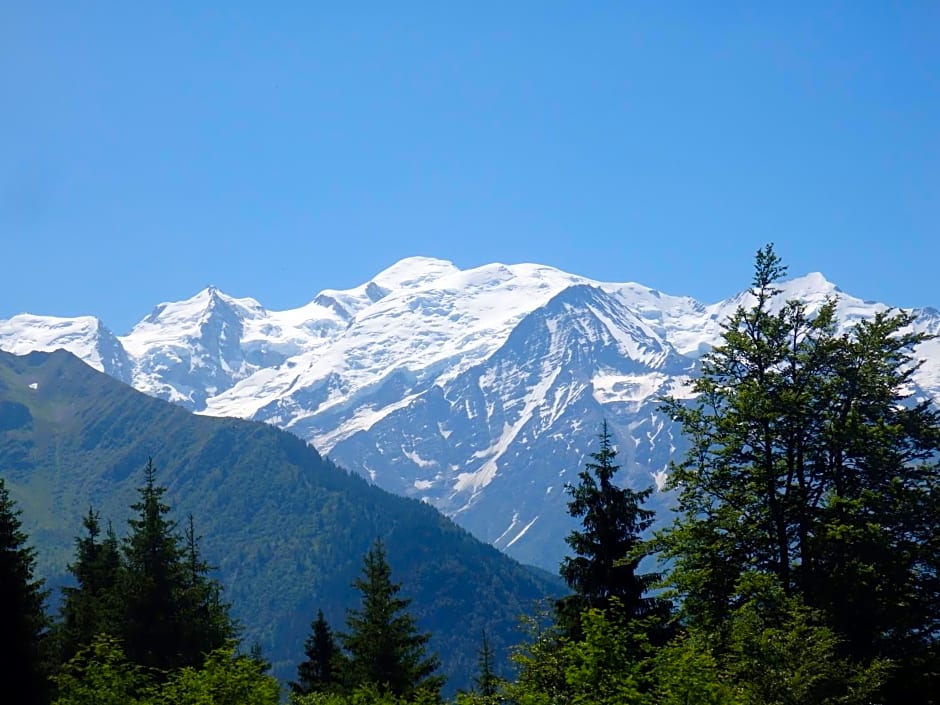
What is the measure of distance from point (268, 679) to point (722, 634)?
12.7 metres

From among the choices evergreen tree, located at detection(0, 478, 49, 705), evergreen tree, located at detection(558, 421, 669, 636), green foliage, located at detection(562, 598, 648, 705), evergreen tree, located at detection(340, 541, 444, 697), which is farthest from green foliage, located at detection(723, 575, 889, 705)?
evergreen tree, located at detection(0, 478, 49, 705)

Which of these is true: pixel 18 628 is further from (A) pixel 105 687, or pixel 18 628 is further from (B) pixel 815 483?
(B) pixel 815 483

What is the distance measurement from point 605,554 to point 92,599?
26443mm

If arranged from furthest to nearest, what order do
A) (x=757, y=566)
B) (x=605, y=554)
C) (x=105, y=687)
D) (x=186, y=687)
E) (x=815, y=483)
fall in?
1. (x=605, y=554)
2. (x=815, y=483)
3. (x=757, y=566)
4. (x=105, y=687)
5. (x=186, y=687)

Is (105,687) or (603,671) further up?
(105,687)

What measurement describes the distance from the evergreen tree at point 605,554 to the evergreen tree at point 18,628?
1788cm

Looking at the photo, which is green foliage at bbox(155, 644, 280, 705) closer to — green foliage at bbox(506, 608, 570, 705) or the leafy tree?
green foliage at bbox(506, 608, 570, 705)

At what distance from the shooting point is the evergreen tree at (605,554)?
41469 millimetres

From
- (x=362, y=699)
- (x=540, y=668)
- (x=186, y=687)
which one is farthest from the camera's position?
(x=362, y=699)

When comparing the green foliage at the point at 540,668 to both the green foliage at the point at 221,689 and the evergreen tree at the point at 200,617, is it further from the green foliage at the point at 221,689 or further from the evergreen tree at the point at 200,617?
the evergreen tree at the point at 200,617

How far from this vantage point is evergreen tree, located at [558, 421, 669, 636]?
136 ft

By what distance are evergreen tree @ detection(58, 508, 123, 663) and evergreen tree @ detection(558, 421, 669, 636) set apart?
A: 18.2 m

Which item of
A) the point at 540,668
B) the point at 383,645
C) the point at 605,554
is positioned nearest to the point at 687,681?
the point at 540,668

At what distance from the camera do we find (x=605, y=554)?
139ft
